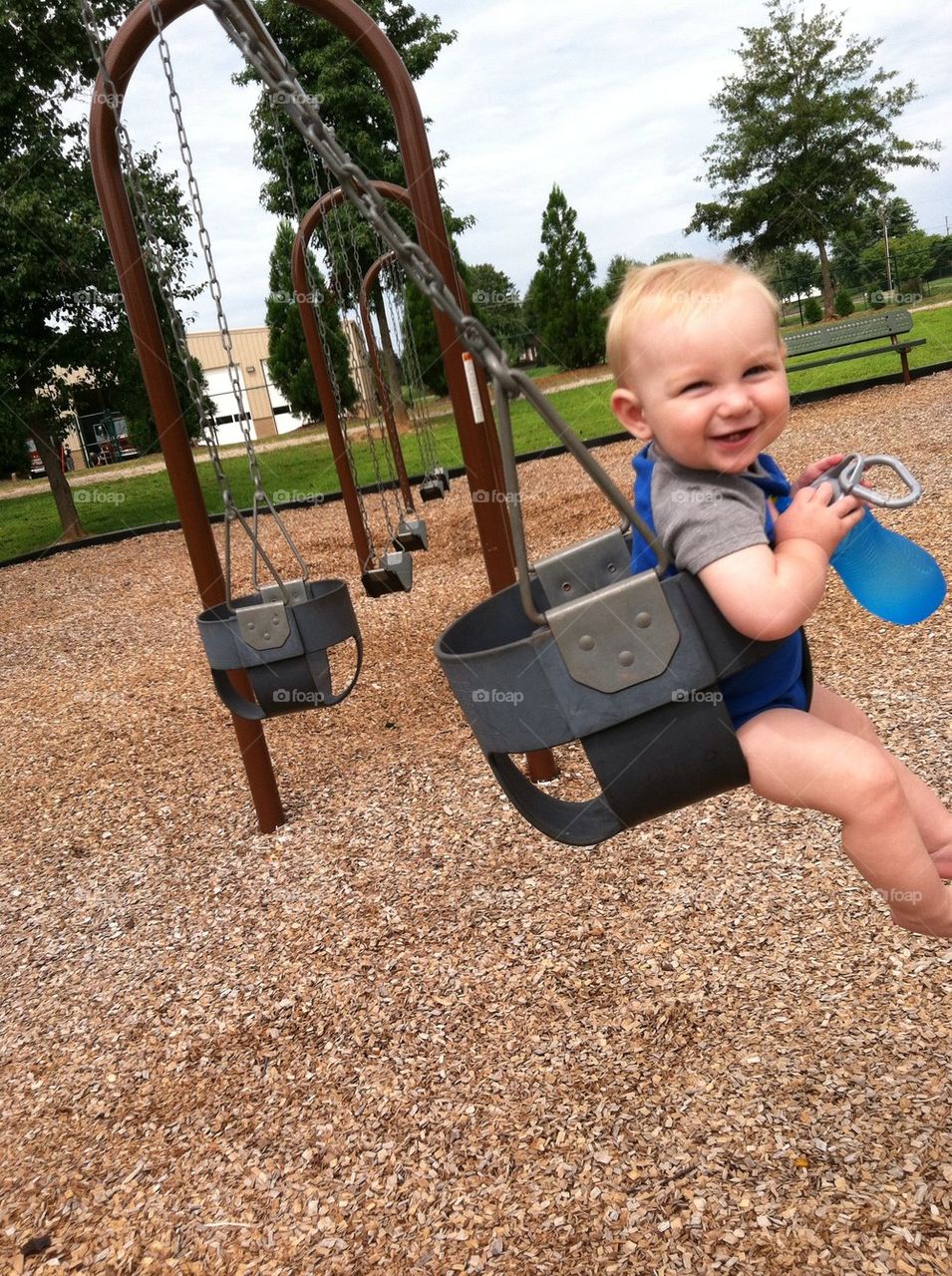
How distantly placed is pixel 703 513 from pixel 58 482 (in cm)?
1102

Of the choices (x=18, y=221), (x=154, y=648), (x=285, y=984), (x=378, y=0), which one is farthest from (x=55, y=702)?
(x=378, y=0)

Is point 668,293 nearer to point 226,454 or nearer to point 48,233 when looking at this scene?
point 48,233

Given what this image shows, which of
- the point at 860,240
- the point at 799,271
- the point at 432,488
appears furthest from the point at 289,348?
the point at 860,240

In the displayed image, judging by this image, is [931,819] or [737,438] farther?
[931,819]

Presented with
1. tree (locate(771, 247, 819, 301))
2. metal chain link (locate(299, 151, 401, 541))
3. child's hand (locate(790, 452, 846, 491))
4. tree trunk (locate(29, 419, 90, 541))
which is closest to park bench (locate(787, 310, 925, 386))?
metal chain link (locate(299, 151, 401, 541))

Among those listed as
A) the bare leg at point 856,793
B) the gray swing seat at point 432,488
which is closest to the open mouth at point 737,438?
the bare leg at point 856,793

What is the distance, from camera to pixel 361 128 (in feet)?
57.1

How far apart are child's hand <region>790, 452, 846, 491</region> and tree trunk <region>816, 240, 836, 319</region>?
24657 mm

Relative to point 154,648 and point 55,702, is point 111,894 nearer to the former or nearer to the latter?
point 55,702

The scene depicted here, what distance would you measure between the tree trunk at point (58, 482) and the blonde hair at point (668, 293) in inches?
400

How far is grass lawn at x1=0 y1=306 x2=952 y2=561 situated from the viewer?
12.1 meters

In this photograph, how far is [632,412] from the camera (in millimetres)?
1259

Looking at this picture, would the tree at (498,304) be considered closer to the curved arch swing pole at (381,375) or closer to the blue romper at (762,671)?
the curved arch swing pole at (381,375)

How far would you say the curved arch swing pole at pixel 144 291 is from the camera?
8.79ft
